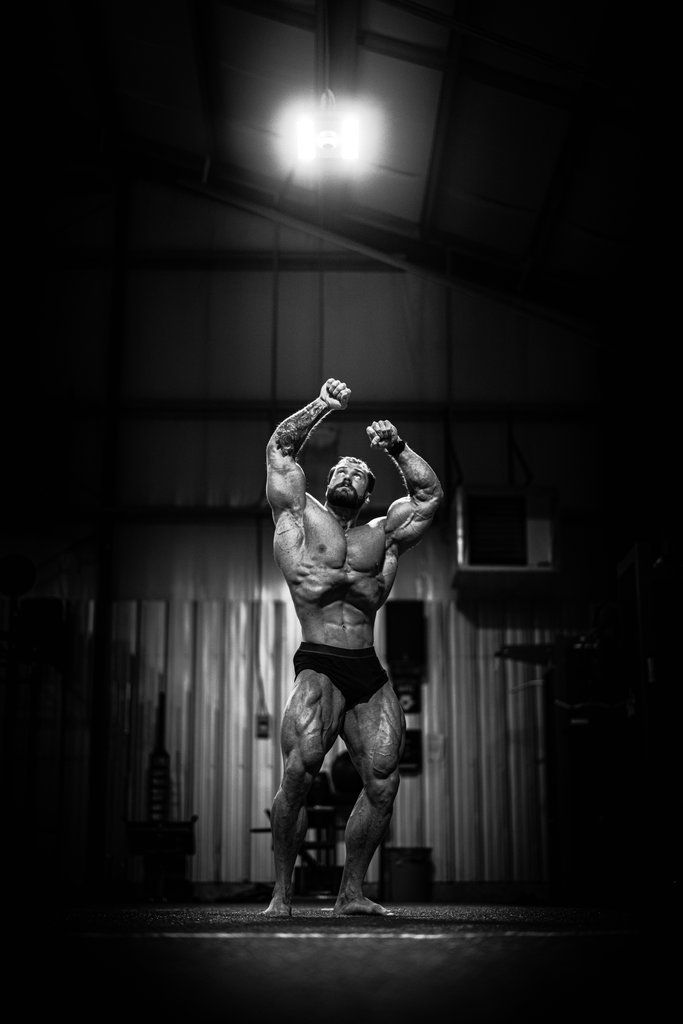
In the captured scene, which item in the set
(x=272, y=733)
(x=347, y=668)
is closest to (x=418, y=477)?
(x=347, y=668)

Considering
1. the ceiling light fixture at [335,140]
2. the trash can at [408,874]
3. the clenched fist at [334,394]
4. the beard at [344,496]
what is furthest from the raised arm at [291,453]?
the trash can at [408,874]

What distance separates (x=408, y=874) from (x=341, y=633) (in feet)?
20.9

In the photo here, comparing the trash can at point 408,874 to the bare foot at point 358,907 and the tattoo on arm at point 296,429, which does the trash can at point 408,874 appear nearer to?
the bare foot at point 358,907

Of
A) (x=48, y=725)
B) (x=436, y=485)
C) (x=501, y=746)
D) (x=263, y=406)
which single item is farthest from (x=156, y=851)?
(x=436, y=485)

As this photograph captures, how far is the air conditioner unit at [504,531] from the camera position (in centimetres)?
1034

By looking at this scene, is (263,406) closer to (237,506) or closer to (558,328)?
(237,506)

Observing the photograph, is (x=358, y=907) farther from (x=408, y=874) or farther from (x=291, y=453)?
(x=408, y=874)

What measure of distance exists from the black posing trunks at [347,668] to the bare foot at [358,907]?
691 millimetres

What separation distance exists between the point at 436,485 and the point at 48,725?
23.6 ft

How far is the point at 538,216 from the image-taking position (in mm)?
10609

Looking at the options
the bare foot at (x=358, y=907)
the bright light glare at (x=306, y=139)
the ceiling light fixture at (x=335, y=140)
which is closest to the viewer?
the bare foot at (x=358, y=907)

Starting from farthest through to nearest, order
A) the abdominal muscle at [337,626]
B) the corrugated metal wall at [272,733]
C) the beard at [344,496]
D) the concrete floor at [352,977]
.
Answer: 1. the corrugated metal wall at [272,733]
2. the beard at [344,496]
3. the abdominal muscle at [337,626]
4. the concrete floor at [352,977]

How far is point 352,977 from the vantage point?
8.72 feet

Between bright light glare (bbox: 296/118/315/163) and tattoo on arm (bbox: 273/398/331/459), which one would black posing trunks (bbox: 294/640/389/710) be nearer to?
tattoo on arm (bbox: 273/398/331/459)
